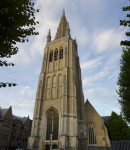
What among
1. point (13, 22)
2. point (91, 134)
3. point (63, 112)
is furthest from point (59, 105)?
point (13, 22)

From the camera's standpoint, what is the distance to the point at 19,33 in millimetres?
6742

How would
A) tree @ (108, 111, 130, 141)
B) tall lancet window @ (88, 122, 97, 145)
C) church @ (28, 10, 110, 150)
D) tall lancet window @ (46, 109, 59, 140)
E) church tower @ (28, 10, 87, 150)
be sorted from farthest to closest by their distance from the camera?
tall lancet window @ (88, 122, 97, 145) → tree @ (108, 111, 130, 141) → tall lancet window @ (46, 109, 59, 140) → church @ (28, 10, 110, 150) → church tower @ (28, 10, 87, 150)

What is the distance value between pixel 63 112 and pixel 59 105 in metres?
2.15

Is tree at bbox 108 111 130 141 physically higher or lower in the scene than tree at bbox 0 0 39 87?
lower

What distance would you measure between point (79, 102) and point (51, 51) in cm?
1550

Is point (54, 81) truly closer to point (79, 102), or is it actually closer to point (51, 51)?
point (79, 102)

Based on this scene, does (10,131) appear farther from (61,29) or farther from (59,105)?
(61,29)

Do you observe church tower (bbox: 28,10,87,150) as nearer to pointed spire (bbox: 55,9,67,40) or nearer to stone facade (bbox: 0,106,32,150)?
pointed spire (bbox: 55,9,67,40)

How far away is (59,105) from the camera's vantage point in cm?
2430

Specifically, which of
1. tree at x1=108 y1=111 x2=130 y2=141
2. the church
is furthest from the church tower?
tree at x1=108 y1=111 x2=130 y2=141

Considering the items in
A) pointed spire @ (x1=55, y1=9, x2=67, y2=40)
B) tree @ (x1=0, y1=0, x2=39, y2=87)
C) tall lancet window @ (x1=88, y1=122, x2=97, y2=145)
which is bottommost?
tall lancet window @ (x1=88, y1=122, x2=97, y2=145)

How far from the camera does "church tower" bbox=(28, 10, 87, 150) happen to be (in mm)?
21514

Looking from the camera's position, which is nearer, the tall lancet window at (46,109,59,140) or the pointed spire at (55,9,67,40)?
the tall lancet window at (46,109,59,140)

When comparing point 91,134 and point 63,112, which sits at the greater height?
point 63,112
